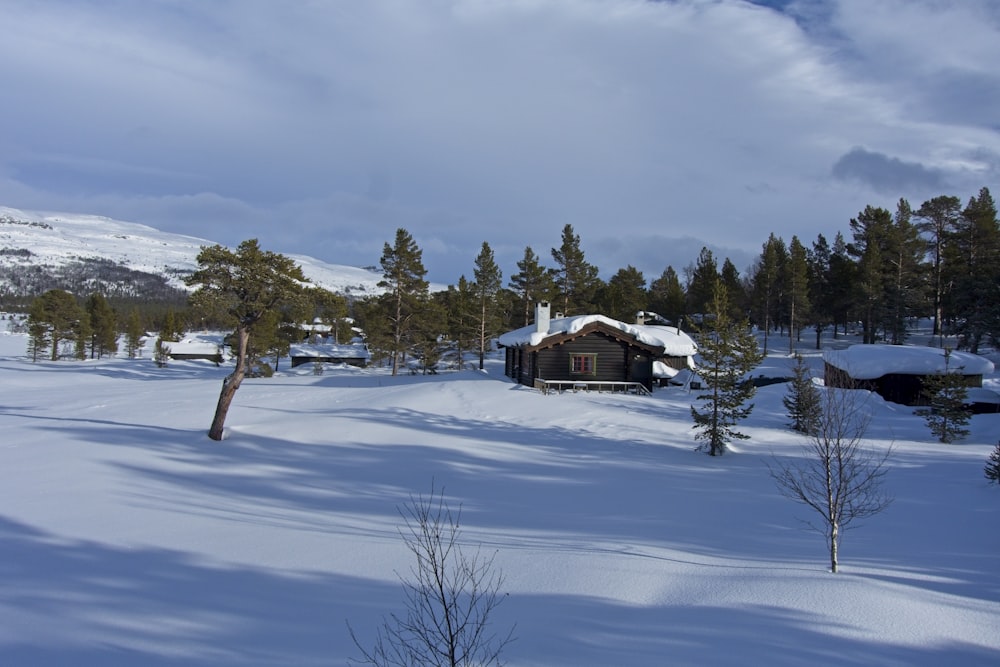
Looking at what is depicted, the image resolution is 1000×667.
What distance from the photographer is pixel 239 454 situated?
17.5 metres

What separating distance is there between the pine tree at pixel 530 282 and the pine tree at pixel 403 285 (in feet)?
30.9

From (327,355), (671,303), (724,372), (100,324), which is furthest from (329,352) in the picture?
(724,372)

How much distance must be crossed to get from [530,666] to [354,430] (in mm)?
15372

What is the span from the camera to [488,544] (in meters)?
10.2

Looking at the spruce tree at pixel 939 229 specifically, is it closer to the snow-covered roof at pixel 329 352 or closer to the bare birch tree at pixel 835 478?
the bare birch tree at pixel 835 478

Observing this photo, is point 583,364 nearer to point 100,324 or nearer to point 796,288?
point 796,288

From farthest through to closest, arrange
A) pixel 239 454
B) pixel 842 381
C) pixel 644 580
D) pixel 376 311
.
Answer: pixel 376 311 < pixel 842 381 < pixel 239 454 < pixel 644 580

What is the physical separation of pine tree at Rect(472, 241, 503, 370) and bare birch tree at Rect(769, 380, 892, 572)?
29113mm

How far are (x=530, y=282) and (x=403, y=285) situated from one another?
1176cm

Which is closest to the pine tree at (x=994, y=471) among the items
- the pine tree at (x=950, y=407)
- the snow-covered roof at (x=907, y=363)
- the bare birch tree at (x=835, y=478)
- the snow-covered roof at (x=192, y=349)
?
the bare birch tree at (x=835, y=478)

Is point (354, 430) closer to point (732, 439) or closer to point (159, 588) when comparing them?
point (159, 588)

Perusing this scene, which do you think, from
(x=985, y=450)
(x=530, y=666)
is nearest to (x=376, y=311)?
(x=985, y=450)

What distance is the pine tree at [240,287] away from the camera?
18.6m

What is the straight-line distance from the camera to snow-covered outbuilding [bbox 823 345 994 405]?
98.6ft
